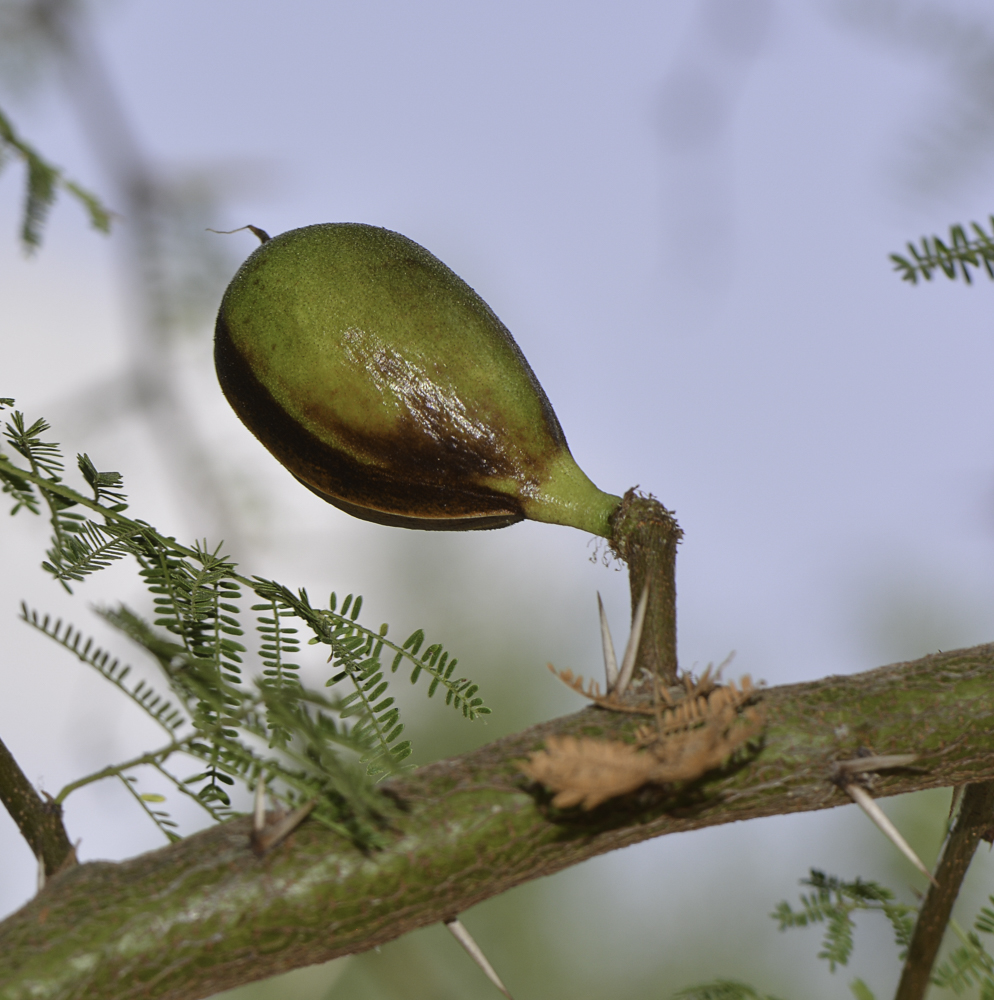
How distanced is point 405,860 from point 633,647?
1.52ft

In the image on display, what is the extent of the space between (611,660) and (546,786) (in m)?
0.32

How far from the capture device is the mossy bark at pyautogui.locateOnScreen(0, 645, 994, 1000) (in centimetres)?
132

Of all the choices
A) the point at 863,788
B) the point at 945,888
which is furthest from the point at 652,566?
the point at 945,888

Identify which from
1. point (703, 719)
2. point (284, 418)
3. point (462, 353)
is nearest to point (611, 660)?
point (703, 719)

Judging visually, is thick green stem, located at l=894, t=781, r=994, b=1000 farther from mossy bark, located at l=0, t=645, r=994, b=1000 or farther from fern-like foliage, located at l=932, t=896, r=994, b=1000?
mossy bark, located at l=0, t=645, r=994, b=1000

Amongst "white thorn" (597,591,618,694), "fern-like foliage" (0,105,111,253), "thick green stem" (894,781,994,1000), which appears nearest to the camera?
"fern-like foliage" (0,105,111,253)

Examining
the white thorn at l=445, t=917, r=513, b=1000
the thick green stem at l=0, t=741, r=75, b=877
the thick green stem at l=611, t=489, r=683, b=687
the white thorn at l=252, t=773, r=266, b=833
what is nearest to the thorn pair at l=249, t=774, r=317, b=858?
the white thorn at l=252, t=773, r=266, b=833

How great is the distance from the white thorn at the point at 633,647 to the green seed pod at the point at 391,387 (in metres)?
0.40

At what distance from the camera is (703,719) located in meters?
1.41

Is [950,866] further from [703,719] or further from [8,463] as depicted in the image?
[8,463]

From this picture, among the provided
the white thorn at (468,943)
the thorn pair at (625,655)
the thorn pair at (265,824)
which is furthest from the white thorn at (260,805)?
the thorn pair at (625,655)

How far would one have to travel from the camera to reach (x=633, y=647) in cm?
155

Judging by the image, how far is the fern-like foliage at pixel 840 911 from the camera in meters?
2.17

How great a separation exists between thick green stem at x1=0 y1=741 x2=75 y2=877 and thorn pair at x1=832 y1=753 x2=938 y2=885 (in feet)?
3.87
